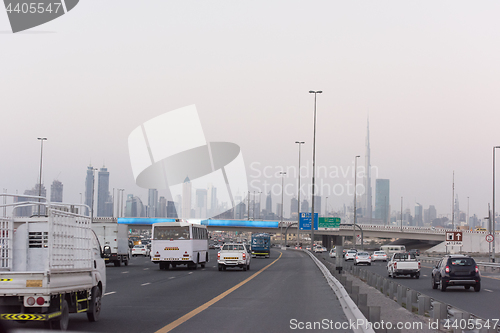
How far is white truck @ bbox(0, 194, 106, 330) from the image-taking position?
10.4 metres

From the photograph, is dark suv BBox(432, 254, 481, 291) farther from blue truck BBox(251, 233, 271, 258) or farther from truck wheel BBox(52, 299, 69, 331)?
blue truck BBox(251, 233, 271, 258)

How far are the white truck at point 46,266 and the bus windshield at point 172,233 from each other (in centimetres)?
2817

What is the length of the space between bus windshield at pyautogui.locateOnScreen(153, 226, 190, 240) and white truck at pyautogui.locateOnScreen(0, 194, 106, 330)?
28166 mm

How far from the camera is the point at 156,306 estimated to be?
17141 millimetres

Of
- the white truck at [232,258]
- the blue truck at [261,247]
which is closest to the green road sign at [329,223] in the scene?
the blue truck at [261,247]

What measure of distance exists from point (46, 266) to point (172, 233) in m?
30.9

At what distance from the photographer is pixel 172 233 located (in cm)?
4116

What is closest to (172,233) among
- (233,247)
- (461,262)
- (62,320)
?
(233,247)

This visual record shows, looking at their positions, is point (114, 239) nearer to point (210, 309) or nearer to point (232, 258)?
point (232, 258)

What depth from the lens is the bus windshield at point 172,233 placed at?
41094 millimetres

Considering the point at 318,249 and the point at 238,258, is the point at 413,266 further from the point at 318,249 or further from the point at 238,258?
the point at 318,249

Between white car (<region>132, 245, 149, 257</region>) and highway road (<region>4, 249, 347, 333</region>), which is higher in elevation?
highway road (<region>4, 249, 347, 333</region>)

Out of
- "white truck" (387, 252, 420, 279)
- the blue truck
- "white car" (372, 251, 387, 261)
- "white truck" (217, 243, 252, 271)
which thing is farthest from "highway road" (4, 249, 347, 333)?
the blue truck

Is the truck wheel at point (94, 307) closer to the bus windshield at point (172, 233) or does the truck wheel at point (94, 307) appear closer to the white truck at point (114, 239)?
the bus windshield at point (172, 233)
